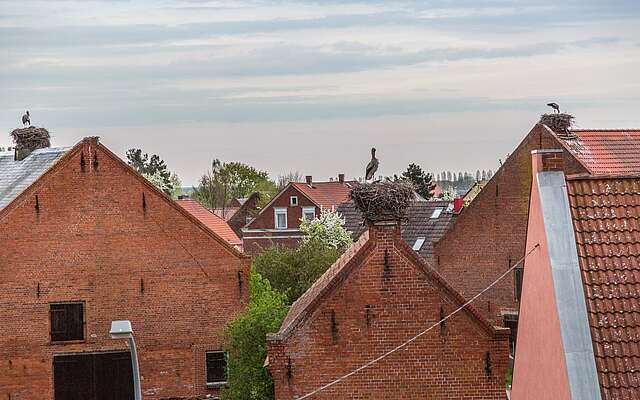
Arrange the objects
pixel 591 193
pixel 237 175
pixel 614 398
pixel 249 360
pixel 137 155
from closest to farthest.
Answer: pixel 614 398, pixel 591 193, pixel 249 360, pixel 237 175, pixel 137 155

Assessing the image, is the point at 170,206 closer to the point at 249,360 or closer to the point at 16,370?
the point at 16,370

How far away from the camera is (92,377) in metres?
36.7

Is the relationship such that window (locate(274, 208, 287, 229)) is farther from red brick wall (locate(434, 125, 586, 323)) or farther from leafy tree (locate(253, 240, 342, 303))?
red brick wall (locate(434, 125, 586, 323))

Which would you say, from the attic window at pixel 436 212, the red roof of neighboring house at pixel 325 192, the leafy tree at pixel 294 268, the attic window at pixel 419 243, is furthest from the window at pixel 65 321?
the red roof of neighboring house at pixel 325 192

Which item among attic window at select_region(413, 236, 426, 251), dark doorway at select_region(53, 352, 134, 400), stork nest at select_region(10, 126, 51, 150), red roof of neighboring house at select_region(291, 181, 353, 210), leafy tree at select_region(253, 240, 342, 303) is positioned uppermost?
red roof of neighboring house at select_region(291, 181, 353, 210)

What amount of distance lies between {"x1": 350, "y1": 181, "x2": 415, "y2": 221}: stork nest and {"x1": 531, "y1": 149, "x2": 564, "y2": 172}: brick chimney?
6.50 meters

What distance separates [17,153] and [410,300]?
2361 centimetres

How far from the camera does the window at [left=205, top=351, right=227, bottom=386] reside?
36.9 metres

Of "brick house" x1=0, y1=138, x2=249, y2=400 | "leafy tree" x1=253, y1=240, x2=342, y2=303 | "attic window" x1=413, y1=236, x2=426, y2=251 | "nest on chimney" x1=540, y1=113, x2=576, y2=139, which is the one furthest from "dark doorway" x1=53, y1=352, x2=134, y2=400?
"attic window" x1=413, y1=236, x2=426, y2=251

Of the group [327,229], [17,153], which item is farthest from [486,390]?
[327,229]

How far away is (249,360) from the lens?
92.0 feet

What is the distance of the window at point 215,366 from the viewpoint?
36.9 metres

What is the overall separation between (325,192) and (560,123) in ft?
184

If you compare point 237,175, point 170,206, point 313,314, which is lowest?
point 313,314
